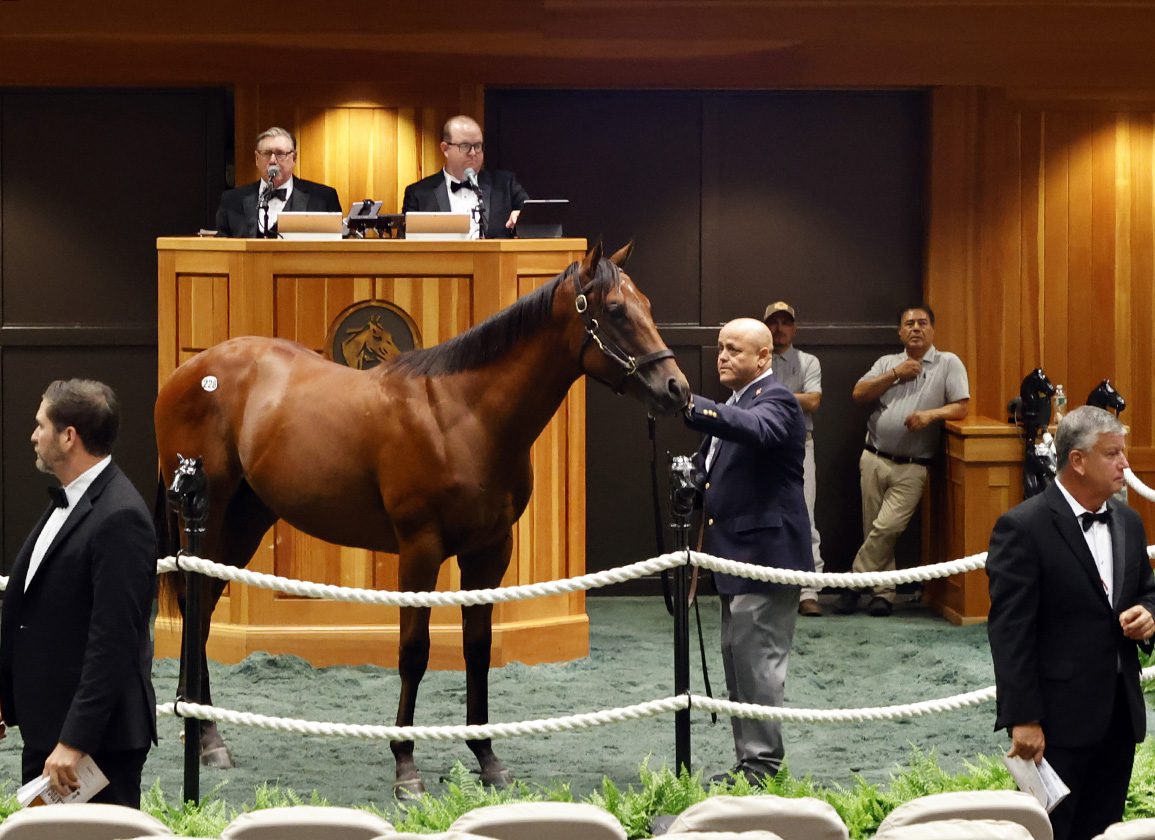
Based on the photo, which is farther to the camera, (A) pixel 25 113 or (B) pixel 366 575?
(A) pixel 25 113

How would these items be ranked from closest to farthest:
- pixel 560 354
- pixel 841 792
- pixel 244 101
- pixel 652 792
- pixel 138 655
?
pixel 138 655 < pixel 652 792 < pixel 841 792 < pixel 560 354 < pixel 244 101

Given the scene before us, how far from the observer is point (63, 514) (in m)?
4.21

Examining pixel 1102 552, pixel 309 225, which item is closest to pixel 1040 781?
pixel 1102 552

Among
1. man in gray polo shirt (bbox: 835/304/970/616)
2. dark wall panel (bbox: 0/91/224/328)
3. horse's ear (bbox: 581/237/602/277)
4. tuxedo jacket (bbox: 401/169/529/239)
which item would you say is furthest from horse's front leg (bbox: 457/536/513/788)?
dark wall panel (bbox: 0/91/224/328)

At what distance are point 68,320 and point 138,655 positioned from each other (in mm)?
6170

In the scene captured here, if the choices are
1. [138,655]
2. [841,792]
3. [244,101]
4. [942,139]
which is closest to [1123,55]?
[942,139]

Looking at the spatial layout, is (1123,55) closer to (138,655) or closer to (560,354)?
(560,354)

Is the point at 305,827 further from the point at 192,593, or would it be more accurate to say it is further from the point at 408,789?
the point at 408,789

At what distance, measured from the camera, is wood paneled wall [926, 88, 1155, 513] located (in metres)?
9.98

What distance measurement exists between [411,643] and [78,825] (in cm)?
316

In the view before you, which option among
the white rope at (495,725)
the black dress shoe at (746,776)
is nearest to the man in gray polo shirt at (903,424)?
the black dress shoe at (746,776)

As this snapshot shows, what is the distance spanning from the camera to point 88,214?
9.98 meters

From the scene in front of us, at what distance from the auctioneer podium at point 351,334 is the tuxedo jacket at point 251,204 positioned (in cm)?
29

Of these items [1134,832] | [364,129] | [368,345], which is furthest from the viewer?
[364,129]
